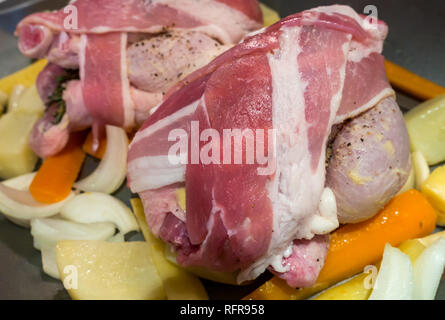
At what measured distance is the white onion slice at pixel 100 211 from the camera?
2496mm

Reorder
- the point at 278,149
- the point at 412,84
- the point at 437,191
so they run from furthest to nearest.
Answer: the point at 412,84, the point at 437,191, the point at 278,149

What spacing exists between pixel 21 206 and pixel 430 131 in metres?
2.23

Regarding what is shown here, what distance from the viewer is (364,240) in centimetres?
220

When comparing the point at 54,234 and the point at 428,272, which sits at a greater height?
the point at 428,272

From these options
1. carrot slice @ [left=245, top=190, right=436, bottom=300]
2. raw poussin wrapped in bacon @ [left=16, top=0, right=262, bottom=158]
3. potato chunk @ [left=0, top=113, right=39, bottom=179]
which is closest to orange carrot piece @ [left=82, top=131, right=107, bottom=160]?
raw poussin wrapped in bacon @ [left=16, top=0, right=262, bottom=158]

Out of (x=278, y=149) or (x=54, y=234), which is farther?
(x=54, y=234)

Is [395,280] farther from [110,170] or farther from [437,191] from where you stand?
[110,170]

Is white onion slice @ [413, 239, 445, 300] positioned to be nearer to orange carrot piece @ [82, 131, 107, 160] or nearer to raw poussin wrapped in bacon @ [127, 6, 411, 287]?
raw poussin wrapped in bacon @ [127, 6, 411, 287]

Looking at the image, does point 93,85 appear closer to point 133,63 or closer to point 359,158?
point 133,63

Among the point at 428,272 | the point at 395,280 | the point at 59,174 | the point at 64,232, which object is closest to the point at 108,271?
the point at 64,232

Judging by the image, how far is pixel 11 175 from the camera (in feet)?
9.27

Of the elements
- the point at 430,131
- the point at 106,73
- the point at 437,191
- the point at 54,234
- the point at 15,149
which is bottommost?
the point at 54,234

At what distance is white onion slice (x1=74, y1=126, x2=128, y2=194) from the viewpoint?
2658 millimetres

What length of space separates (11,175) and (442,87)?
105 inches
